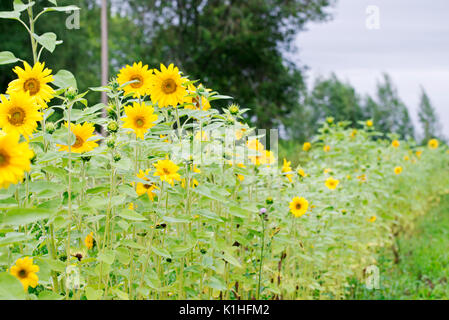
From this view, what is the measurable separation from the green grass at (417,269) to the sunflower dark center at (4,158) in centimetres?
253

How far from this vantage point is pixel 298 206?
1882mm

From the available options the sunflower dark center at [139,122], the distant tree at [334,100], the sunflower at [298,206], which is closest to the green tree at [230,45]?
the sunflower at [298,206]

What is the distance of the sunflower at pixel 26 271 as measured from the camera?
0.99 meters

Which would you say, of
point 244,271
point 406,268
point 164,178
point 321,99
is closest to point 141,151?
point 164,178

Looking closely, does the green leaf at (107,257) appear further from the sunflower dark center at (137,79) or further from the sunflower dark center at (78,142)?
the sunflower dark center at (137,79)

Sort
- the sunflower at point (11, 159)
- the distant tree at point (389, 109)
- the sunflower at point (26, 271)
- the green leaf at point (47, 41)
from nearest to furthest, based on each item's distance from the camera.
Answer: the sunflower at point (11, 159), the sunflower at point (26, 271), the green leaf at point (47, 41), the distant tree at point (389, 109)

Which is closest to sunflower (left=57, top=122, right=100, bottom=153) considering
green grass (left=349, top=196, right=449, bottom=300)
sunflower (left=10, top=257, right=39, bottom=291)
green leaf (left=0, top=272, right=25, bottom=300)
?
sunflower (left=10, top=257, right=39, bottom=291)

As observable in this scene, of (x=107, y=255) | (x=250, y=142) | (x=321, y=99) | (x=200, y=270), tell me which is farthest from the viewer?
(x=321, y=99)

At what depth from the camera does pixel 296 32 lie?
45.6ft

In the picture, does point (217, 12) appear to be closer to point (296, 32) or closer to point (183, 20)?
point (183, 20)

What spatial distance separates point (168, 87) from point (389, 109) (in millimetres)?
40449

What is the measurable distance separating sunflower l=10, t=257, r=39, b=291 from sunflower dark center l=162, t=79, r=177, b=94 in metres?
0.59

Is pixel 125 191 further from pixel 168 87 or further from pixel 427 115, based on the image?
pixel 427 115

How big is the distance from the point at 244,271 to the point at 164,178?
0.87m
